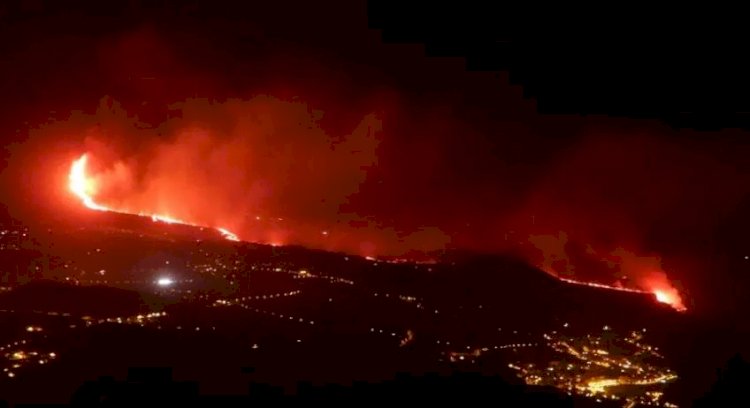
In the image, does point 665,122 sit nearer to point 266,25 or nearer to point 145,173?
point 266,25

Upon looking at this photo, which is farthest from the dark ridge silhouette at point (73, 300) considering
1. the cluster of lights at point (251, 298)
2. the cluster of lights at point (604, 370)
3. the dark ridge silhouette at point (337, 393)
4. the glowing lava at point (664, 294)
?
the glowing lava at point (664, 294)

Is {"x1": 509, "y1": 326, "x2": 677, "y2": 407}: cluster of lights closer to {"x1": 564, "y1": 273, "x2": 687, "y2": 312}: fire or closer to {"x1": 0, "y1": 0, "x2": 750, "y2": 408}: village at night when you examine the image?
{"x1": 0, "y1": 0, "x2": 750, "y2": 408}: village at night

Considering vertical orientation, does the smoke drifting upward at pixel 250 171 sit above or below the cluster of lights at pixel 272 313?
above

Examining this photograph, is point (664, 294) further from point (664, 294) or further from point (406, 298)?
point (406, 298)

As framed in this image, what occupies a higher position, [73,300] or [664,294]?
[664,294]

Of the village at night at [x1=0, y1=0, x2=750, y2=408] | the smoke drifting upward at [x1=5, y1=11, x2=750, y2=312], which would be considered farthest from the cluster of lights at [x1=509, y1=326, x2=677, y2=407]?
the smoke drifting upward at [x1=5, y1=11, x2=750, y2=312]

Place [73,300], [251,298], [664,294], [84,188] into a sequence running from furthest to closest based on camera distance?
[84,188], [664,294], [251,298], [73,300]

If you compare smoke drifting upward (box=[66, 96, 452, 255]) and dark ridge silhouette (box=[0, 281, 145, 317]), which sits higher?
smoke drifting upward (box=[66, 96, 452, 255])

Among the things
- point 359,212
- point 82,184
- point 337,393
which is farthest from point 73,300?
point 359,212

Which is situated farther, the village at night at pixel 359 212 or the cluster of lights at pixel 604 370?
the cluster of lights at pixel 604 370

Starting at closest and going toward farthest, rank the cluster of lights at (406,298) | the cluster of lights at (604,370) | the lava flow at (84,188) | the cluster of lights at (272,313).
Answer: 1. the cluster of lights at (604,370)
2. the cluster of lights at (272,313)
3. the cluster of lights at (406,298)
4. the lava flow at (84,188)

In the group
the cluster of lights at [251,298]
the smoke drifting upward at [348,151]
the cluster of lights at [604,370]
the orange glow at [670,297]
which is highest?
the smoke drifting upward at [348,151]

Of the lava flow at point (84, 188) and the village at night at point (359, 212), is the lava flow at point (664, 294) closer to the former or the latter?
the village at night at point (359, 212)

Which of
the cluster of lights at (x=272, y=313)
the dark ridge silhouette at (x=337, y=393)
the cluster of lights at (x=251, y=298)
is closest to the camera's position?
the dark ridge silhouette at (x=337, y=393)
